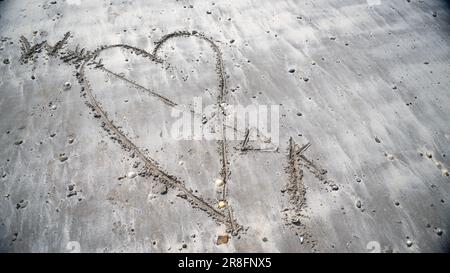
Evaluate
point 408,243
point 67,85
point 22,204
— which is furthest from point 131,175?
point 408,243

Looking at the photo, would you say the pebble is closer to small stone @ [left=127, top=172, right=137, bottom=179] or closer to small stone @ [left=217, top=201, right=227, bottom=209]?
small stone @ [left=217, top=201, right=227, bottom=209]

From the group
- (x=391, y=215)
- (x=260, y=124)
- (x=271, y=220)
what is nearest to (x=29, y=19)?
(x=260, y=124)

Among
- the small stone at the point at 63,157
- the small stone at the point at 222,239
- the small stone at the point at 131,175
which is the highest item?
the small stone at the point at 63,157

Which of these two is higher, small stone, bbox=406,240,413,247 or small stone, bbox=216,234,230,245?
small stone, bbox=216,234,230,245

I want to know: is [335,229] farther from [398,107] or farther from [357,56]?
[357,56]

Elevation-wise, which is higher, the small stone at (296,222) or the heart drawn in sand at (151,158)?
the heart drawn in sand at (151,158)

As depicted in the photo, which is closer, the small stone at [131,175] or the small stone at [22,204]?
the small stone at [22,204]

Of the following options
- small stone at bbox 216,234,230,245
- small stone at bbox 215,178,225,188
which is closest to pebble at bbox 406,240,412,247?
small stone at bbox 216,234,230,245

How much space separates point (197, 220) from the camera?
132 inches

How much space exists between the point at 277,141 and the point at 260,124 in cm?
31

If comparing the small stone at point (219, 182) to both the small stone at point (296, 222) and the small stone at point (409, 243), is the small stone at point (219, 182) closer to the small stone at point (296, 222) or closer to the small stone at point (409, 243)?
the small stone at point (296, 222)

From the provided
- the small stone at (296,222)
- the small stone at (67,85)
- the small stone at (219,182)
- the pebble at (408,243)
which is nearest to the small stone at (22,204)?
the small stone at (67,85)

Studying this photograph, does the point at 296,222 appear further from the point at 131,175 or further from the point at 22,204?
the point at 22,204

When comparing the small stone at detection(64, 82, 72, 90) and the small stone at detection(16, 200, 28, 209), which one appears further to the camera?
the small stone at detection(64, 82, 72, 90)
